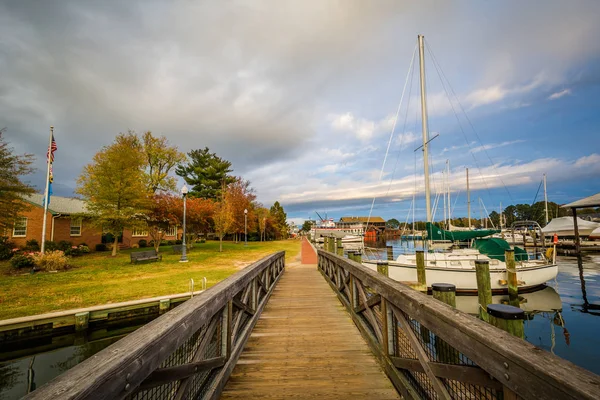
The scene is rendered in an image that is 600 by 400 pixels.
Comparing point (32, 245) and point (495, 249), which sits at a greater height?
point (495, 249)

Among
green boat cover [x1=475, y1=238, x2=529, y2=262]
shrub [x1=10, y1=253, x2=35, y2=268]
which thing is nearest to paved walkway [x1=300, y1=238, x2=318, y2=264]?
green boat cover [x1=475, y1=238, x2=529, y2=262]

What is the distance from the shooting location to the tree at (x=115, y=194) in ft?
65.9

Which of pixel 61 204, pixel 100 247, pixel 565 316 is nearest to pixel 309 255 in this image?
pixel 565 316

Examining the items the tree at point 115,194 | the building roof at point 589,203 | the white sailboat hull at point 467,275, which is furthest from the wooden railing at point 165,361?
the building roof at point 589,203

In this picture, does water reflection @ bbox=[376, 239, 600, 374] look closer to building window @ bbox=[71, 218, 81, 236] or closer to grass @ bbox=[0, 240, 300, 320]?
grass @ bbox=[0, 240, 300, 320]

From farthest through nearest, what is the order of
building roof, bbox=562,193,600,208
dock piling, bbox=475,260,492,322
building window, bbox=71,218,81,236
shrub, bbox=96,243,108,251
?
shrub, bbox=96,243,108,251 → building window, bbox=71,218,81,236 → building roof, bbox=562,193,600,208 → dock piling, bbox=475,260,492,322

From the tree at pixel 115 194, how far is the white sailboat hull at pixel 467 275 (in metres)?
19.7

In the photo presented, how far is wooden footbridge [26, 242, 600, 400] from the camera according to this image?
117 cm

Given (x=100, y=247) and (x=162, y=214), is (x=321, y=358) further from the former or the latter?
(x=100, y=247)

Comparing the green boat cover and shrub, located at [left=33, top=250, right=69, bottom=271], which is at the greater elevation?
the green boat cover

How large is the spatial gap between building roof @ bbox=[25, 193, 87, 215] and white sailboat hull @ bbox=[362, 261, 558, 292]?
86.3 feet

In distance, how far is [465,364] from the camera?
2059 millimetres

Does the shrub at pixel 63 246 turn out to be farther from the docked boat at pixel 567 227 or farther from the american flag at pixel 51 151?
the docked boat at pixel 567 227

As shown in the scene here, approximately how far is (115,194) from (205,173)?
1031 inches
